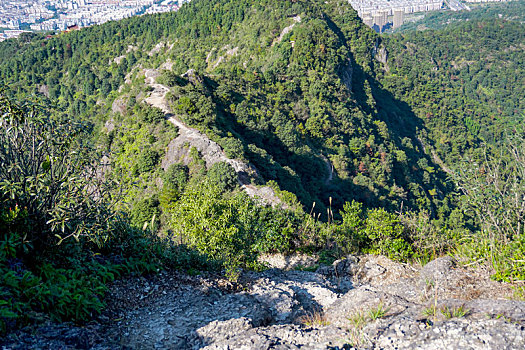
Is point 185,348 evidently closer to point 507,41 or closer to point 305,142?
point 305,142

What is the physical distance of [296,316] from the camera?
32.1 feet

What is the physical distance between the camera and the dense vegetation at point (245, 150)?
891cm

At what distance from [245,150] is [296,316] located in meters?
24.7

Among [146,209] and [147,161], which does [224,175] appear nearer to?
[146,209]

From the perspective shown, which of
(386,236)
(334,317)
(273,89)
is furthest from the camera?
(273,89)

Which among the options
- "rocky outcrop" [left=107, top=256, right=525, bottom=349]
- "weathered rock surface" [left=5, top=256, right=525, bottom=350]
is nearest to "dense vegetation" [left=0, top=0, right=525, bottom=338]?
"weathered rock surface" [left=5, top=256, right=525, bottom=350]

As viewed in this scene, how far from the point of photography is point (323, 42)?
68750 mm

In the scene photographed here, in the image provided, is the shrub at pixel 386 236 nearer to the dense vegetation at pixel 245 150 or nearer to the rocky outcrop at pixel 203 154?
the dense vegetation at pixel 245 150

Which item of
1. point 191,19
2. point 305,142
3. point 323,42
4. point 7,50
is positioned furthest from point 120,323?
point 7,50

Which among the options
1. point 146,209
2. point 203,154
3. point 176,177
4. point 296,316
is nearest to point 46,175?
point 296,316

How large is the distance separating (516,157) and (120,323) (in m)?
11.1

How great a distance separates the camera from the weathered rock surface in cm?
666

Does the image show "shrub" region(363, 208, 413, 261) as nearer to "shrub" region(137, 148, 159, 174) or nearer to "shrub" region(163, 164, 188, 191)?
"shrub" region(163, 164, 188, 191)

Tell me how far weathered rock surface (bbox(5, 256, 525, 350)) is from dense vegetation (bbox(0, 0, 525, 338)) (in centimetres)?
64
